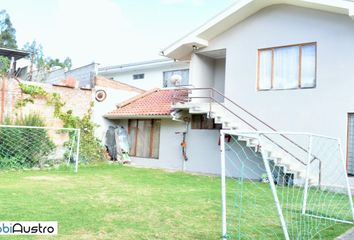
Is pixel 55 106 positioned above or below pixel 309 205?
above

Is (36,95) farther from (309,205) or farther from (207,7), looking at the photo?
(309,205)

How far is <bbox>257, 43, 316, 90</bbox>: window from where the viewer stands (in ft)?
43.1

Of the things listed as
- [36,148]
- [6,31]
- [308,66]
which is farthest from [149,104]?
[6,31]

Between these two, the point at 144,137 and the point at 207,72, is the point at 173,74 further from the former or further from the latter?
the point at 207,72

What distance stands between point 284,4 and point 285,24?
82 centimetres

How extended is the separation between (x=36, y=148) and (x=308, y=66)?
11658 millimetres

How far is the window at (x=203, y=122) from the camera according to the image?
16038mm

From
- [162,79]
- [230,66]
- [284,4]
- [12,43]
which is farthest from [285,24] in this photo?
[12,43]

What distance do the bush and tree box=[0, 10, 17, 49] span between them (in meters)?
36.9

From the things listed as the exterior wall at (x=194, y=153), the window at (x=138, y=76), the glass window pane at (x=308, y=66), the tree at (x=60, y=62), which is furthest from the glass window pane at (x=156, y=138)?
the tree at (x=60, y=62)

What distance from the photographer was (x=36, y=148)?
15.3 m

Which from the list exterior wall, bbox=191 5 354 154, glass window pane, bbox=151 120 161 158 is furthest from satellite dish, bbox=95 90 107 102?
exterior wall, bbox=191 5 354 154

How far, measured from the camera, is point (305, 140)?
12.9m

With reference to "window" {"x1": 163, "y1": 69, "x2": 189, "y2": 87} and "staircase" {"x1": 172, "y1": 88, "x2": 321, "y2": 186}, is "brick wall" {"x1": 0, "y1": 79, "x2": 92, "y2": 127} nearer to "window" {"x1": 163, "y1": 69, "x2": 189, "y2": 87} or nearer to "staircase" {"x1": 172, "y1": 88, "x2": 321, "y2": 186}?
"staircase" {"x1": 172, "y1": 88, "x2": 321, "y2": 186}
